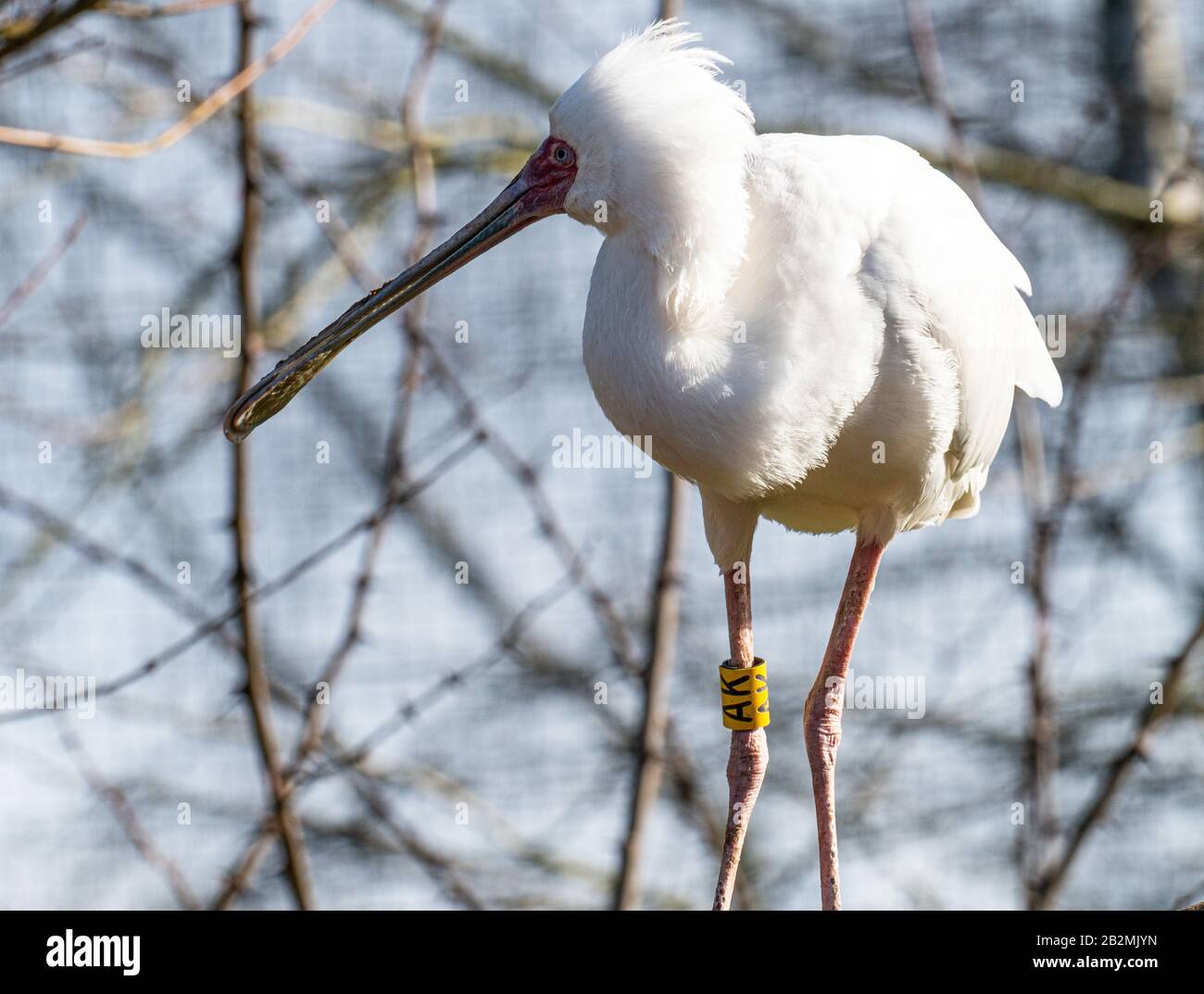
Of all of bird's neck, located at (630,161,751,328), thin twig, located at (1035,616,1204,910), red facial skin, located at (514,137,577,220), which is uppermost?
red facial skin, located at (514,137,577,220)

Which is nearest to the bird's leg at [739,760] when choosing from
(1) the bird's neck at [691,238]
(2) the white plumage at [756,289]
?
(2) the white plumage at [756,289]

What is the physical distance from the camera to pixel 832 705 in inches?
96.2

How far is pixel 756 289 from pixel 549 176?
0.29 metres

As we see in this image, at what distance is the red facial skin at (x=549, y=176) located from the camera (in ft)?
6.42

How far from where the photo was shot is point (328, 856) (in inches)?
176

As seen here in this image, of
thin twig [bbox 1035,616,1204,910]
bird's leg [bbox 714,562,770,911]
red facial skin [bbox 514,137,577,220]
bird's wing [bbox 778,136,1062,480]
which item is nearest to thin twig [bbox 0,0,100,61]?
red facial skin [bbox 514,137,577,220]

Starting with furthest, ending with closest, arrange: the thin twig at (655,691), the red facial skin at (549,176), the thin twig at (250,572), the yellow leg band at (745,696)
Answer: the thin twig at (655,691)
the yellow leg band at (745,696)
the thin twig at (250,572)
the red facial skin at (549,176)

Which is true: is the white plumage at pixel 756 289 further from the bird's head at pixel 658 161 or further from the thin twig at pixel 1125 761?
the thin twig at pixel 1125 761

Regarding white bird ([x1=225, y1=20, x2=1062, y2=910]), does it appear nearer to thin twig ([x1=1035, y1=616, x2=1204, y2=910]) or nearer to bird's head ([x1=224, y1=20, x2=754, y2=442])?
bird's head ([x1=224, y1=20, x2=754, y2=442])

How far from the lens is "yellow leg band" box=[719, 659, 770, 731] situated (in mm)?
2357

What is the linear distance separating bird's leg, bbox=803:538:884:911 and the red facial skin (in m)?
0.67

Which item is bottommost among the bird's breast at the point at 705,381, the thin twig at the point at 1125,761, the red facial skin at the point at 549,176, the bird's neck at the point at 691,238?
the thin twig at the point at 1125,761

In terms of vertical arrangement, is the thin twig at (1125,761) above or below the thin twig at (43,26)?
below

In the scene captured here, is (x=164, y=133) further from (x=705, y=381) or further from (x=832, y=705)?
(x=832, y=705)
